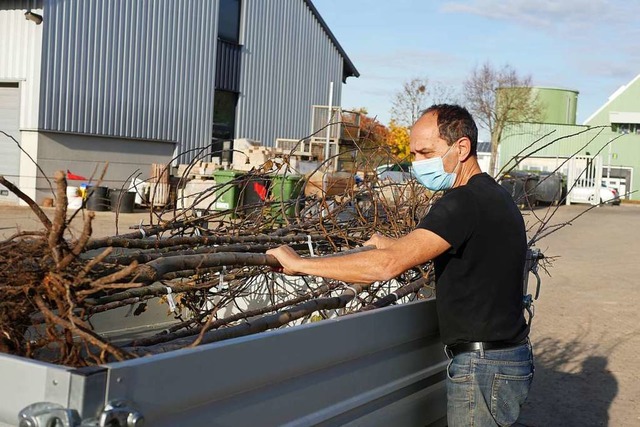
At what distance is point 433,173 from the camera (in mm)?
2908

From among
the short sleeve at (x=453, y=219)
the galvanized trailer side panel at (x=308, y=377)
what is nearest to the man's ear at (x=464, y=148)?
the short sleeve at (x=453, y=219)

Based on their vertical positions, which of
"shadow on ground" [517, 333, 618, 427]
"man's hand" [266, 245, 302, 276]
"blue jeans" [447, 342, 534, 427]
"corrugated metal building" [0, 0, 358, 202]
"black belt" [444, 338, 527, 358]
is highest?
"corrugated metal building" [0, 0, 358, 202]

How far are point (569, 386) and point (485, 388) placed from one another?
396 centimetres

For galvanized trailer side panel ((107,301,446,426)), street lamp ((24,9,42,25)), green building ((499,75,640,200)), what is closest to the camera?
galvanized trailer side panel ((107,301,446,426))

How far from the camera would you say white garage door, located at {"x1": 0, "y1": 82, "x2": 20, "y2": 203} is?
21.0 meters

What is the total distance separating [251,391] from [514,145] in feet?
172

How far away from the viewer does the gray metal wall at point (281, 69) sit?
90.2ft

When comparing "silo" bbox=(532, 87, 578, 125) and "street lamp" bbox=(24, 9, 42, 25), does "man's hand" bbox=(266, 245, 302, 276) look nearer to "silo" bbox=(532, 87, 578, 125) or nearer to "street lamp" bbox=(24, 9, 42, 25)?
"street lamp" bbox=(24, 9, 42, 25)

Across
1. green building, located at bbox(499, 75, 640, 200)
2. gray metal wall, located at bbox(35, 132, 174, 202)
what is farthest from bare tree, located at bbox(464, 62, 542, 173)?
gray metal wall, located at bbox(35, 132, 174, 202)

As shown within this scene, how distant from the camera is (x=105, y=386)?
1519mm

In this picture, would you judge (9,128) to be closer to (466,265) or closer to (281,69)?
(281,69)

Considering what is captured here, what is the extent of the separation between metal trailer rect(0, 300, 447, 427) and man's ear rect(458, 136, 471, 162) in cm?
55

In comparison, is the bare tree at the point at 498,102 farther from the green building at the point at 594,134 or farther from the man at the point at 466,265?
the man at the point at 466,265

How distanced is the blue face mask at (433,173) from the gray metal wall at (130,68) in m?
19.4
